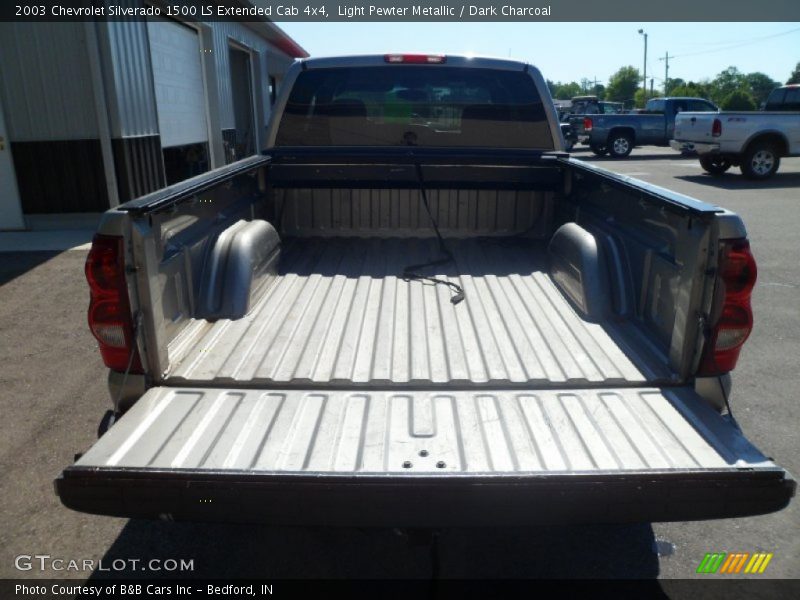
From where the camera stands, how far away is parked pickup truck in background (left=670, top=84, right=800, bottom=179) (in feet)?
52.3

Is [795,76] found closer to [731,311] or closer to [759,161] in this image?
[759,161]

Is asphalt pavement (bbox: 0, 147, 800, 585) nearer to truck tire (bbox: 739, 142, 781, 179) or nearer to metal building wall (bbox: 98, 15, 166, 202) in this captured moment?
metal building wall (bbox: 98, 15, 166, 202)

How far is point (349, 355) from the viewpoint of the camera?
2.95 meters

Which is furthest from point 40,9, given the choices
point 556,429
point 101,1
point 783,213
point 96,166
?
point 783,213

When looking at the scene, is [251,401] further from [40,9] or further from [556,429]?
[40,9]

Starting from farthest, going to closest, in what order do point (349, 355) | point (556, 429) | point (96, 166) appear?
point (96, 166)
point (349, 355)
point (556, 429)

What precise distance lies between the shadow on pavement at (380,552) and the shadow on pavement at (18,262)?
5.54 metres

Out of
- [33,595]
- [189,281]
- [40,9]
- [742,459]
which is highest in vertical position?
[40,9]

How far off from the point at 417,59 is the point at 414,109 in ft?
1.30

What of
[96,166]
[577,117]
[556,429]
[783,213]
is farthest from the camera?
[577,117]

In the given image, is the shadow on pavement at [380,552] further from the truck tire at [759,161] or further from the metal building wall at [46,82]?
the truck tire at [759,161]

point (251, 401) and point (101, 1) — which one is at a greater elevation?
point (101, 1)

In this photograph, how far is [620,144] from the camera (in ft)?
79.0

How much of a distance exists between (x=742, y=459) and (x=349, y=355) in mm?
1642
